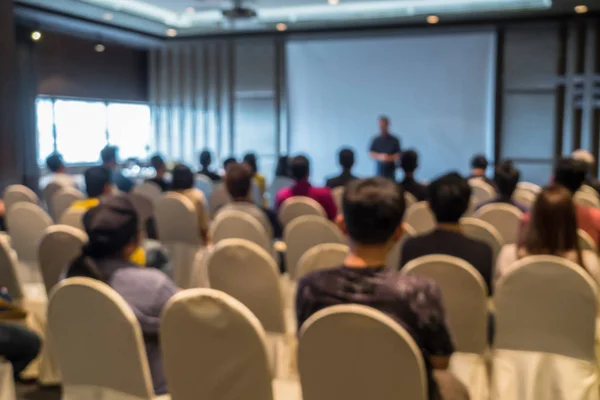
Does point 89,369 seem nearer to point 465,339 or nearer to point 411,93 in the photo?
point 465,339

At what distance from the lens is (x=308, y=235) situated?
3.81 meters

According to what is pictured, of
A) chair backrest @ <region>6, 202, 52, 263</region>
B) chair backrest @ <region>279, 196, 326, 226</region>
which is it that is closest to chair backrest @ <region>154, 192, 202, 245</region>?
chair backrest @ <region>279, 196, 326, 226</region>

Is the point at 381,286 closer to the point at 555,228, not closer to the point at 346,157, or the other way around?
the point at 555,228

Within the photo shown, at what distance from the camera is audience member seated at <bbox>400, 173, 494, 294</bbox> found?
115 inches

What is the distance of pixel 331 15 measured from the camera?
10516 mm

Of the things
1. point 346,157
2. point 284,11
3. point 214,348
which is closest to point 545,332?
point 214,348

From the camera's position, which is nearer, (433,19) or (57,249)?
(57,249)

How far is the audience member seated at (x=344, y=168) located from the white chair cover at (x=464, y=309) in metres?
3.70

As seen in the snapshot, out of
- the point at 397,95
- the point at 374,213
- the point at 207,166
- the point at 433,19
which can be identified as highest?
the point at 433,19

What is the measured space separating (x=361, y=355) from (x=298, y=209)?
10.8ft

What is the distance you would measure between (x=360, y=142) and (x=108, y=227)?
9272 mm

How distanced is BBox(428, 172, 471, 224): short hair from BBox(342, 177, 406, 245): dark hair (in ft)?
4.01

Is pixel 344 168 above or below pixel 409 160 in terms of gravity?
below

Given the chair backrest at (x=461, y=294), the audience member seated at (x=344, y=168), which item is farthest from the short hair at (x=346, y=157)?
the chair backrest at (x=461, y=294)
